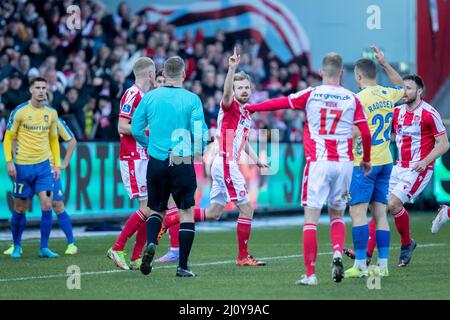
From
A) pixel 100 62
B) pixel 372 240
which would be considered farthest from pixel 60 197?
pixel 100 62

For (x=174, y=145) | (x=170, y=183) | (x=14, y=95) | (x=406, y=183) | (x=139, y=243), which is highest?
(x=14, y=95)

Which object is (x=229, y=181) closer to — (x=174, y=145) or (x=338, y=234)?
(x=174, y=145)

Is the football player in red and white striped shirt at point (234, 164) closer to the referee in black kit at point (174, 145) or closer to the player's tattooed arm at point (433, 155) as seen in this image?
the referee in black kit at point (174, 145)

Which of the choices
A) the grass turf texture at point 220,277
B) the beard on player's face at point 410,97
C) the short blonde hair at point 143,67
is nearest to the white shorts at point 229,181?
the grass turf texture at point 220,277

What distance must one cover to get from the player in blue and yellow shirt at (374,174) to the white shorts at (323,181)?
0.76 meters

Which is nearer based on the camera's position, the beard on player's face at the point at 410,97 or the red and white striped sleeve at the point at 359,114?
the red and white striped sleeve at the point at 359,114

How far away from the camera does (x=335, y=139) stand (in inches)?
384

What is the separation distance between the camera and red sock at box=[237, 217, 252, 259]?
1184 cm

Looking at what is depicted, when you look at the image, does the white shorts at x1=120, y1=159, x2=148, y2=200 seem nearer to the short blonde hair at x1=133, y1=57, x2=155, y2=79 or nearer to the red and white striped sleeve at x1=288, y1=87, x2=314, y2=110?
the short blonde hair at x1=133, y1=57, x2=155, y2=79

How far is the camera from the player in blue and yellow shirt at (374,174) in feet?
34.5

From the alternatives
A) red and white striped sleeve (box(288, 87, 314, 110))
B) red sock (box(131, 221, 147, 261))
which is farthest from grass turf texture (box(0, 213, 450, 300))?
red and white striped sleeve (box(288, 87, 314, 110))

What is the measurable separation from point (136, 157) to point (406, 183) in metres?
3.16

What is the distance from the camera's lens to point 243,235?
39.0 feet
